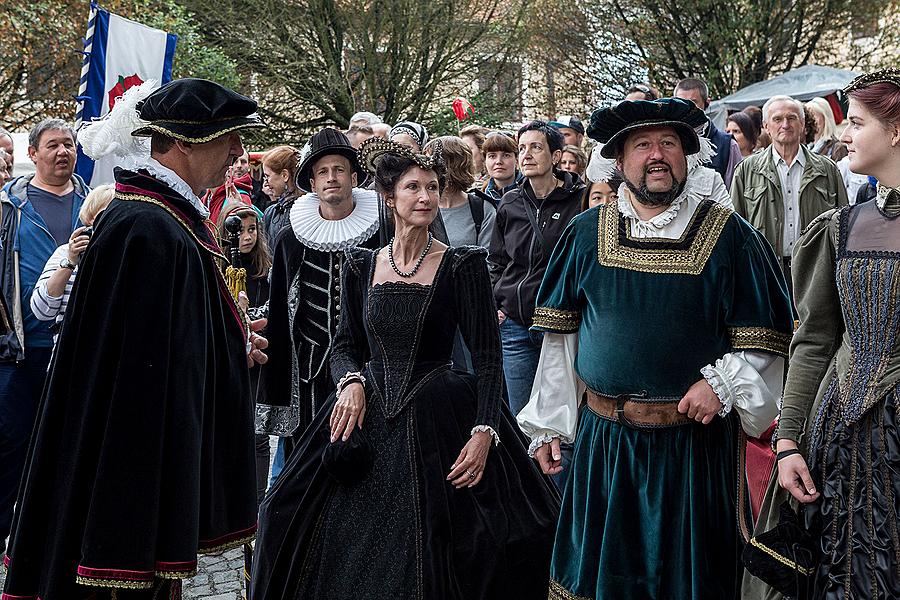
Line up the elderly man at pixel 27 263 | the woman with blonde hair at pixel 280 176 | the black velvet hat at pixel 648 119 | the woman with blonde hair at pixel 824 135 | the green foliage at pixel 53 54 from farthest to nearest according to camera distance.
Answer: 1. the green foliage at pixel 53 54
2. the woman with blonde hair at pixel 824 135
3. the woman with blonde hair at pixel 280 176
4. the elderly man at pixel 27 263
5. the black velvet hat at pixel 648 119

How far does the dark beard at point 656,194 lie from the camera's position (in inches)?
128

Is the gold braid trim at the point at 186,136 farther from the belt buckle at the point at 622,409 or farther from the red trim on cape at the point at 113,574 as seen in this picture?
the belt buckle at the point at 622,409

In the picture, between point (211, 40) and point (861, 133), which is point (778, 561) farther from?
point (211, 40)

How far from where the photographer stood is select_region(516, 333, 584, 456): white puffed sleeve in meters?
3.37

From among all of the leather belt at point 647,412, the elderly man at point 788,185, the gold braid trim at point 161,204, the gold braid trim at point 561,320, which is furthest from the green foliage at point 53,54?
the leather belt at point 647,412

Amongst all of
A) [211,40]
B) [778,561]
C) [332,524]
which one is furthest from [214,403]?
[211,40]

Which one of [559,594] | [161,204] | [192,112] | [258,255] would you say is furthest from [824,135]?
[161,204]

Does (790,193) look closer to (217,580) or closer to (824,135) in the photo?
(824,135)

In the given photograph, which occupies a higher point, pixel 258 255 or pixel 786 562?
pixel 258 255

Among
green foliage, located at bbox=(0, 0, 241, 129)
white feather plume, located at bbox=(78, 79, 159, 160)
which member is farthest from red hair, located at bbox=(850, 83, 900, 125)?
green foliage, located at bbox=(0, 0, 241, 129)

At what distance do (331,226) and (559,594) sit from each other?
2091mm

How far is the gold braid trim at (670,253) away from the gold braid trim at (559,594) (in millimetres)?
1067

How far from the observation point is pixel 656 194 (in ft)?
10.7

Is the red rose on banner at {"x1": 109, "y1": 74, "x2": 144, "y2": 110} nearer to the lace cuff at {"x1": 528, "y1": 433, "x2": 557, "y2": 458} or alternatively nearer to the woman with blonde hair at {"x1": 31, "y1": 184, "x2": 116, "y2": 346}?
the woman with blonde hair at {"x1": 31, "y1": 184, "x2": 116, "y2": 346}
